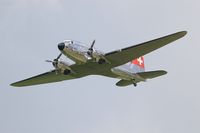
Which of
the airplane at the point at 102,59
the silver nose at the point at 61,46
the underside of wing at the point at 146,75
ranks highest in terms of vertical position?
the silver nose at the point at 61,46

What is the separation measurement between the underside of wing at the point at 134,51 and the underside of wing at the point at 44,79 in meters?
7.93

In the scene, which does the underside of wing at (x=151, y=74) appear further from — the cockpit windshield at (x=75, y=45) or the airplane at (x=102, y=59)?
the cockpit windshield at (x=75, y=45)

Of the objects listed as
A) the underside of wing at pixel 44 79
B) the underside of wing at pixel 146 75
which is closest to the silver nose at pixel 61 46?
the underside of wing at pixel 44 79

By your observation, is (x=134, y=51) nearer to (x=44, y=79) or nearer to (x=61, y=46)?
(x=61, y=46)

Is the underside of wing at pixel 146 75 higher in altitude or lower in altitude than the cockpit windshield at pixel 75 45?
lower

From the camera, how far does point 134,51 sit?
2170 inches

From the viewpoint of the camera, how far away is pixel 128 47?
54531 millimetres

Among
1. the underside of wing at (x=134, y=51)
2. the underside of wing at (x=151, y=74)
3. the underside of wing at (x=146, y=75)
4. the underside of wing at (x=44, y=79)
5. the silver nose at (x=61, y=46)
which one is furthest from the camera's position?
the underside of wing at (x=44, y=79)

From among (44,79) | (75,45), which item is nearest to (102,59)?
(75,45)

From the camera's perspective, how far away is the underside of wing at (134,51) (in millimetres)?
53281

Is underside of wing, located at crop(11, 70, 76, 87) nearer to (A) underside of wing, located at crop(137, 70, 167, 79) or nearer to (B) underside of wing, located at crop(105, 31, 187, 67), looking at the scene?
(A) underside of wing, located at crop(137, 70, 167, 79)

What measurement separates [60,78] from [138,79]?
894 centimetres

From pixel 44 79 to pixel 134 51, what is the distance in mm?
13323

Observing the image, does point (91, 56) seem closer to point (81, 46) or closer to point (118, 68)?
point (81, 46)
